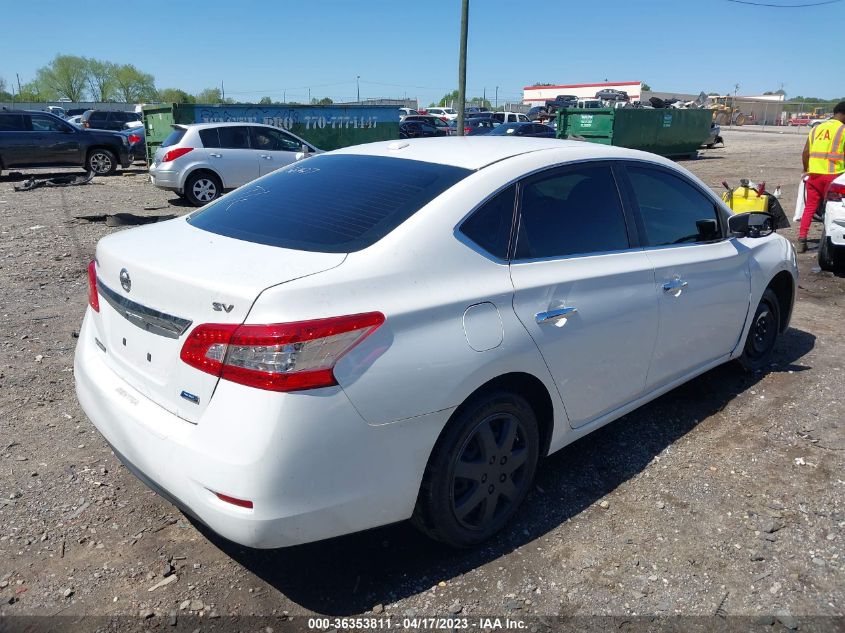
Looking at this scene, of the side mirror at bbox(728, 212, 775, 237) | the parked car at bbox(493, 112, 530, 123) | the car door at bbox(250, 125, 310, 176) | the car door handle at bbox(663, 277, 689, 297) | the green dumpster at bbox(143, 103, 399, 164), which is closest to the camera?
the car door handle at bbox(663, 277, 689, 297)

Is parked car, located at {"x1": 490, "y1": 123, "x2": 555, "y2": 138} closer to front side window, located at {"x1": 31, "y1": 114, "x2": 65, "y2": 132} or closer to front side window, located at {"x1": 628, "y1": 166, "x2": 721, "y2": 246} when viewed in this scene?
front side window, located at {"x1": 31, "y1": 114, "x2": 65, "y2": 132}

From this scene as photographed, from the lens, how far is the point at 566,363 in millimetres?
2967

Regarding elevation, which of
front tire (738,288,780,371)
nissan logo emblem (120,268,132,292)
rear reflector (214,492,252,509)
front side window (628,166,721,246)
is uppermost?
front side window (628,166,721,246)

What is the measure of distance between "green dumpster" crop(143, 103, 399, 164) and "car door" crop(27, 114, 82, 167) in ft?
6.21

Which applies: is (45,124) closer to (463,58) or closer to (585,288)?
(463,58)

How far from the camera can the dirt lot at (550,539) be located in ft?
8.52

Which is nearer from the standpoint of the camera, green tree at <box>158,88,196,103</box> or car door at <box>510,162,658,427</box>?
car door at <box>510,162,658,427</box>

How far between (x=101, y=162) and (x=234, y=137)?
23.6 ft

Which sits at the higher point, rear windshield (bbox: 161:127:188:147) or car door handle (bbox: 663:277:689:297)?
rear windshield (bbox: 161:127:188:147)

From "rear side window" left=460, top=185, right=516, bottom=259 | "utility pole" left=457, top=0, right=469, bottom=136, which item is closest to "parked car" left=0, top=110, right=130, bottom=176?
"utility pole" left=457, top=0, right=469, bottom=136

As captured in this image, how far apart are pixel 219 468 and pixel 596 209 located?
86.3 inches

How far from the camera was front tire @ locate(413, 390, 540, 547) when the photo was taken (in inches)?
102

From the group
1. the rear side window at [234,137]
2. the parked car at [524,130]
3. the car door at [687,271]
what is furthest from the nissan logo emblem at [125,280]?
the parked car at [524,130]

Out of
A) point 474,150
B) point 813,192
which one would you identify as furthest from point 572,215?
point 813,192
